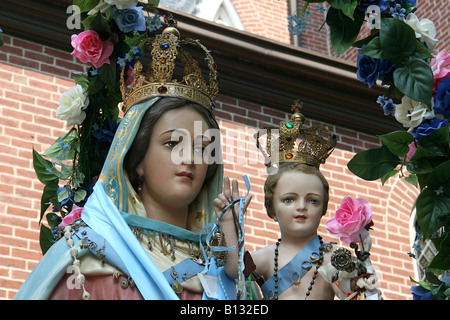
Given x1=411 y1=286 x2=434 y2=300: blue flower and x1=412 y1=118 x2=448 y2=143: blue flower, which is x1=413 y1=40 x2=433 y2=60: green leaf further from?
x1=411 y1=286 x2=434 y2=300: blue flower

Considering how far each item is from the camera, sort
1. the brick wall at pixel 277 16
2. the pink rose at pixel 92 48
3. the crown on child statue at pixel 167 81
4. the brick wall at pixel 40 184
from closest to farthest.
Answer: the crown on child statue at pixel 167 81, the pink rose at pixel 92 48, the brick wall at pixel 40 184, the brick wall at pixel 277 16

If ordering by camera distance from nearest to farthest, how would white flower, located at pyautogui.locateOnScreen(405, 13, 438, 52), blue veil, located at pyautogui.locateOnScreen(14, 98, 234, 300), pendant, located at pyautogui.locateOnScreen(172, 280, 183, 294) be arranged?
blue veil, located at pyautogui.locateOnScreen(14, 98, 234, 300), pendant, located at pyautogui.locateOnScreen(172, 280, 183, 294), white flower, located at pyautogui.locateOnScreen(405, 13, 438, 52)

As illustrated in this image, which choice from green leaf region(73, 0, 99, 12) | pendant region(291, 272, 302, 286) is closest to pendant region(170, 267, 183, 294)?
pendant region(291, 272, 302, 286)

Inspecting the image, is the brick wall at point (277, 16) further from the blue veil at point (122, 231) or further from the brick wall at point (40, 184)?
the blue veil at point (122, 231)

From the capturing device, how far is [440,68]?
174 inches

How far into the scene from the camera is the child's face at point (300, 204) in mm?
4961

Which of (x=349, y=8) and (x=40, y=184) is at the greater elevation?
(x=40, y=184)

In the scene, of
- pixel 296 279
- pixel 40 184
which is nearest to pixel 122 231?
pixel 296 279

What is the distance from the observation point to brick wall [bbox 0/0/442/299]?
7.42 meters

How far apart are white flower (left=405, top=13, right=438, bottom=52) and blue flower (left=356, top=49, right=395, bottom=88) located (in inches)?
8.8

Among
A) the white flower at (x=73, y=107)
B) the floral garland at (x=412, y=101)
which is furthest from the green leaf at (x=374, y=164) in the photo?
the white flower at (x=73, y=107)

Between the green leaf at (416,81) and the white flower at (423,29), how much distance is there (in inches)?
7.9

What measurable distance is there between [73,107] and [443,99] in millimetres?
2283

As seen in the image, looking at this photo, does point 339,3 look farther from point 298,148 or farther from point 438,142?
point 298,148
